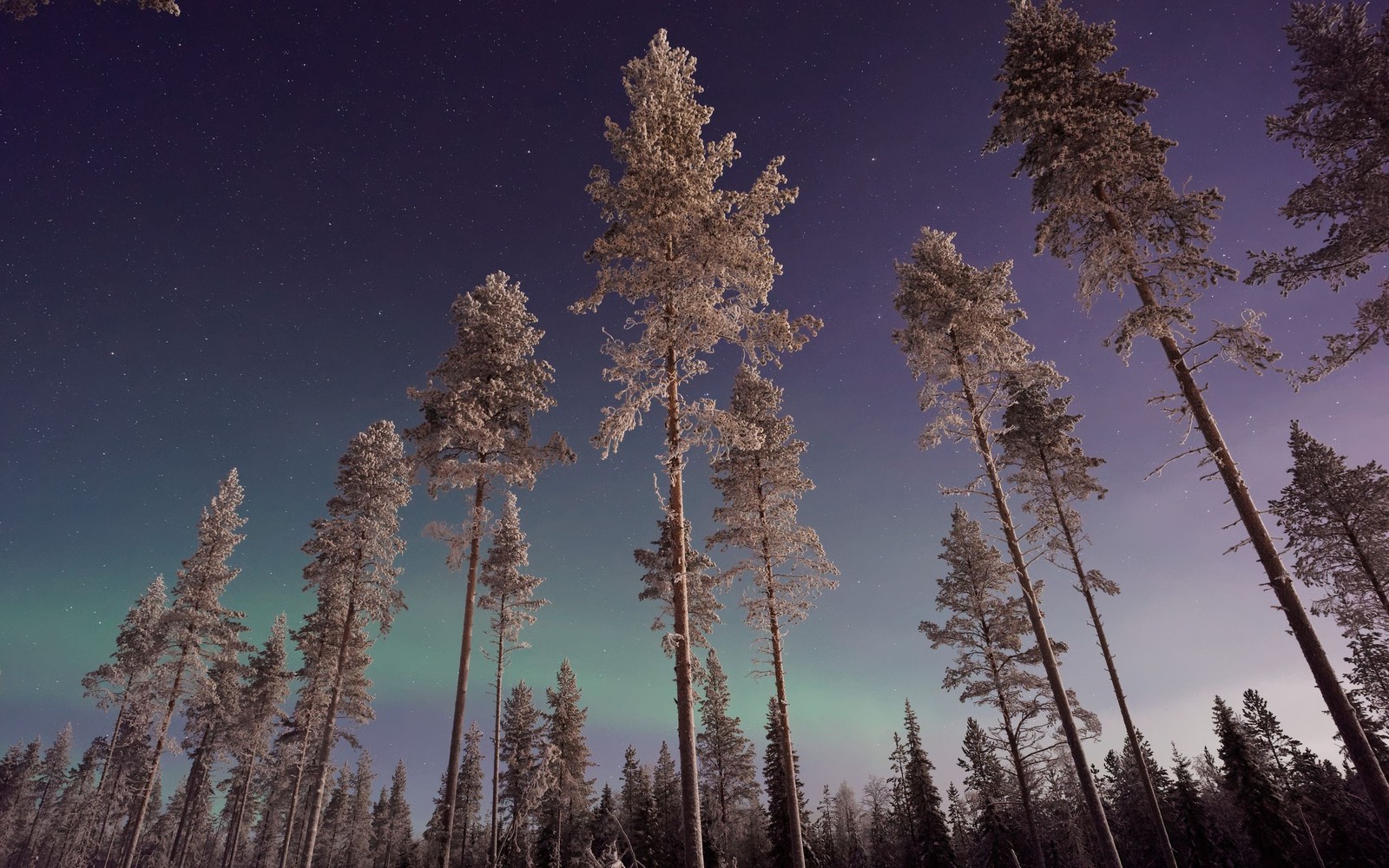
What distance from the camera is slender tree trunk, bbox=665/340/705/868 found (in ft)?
32.4

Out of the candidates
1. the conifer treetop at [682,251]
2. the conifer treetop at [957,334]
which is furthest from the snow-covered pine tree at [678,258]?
the conifer treetop at [957,334]

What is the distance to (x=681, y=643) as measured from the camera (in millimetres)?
11023

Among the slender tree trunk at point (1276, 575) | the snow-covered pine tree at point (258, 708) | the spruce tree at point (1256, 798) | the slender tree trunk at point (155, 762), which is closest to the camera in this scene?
the slender tree trunk at point (1276, 575)

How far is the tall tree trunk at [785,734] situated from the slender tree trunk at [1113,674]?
9513 mm

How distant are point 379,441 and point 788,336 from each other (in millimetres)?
18842

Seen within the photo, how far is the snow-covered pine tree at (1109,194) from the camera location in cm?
1144

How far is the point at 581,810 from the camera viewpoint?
1558 inches

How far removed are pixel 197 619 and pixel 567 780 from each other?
839 inches

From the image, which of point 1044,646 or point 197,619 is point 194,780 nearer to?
point 197,619

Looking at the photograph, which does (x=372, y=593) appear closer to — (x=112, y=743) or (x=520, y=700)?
(x=520, y=700)

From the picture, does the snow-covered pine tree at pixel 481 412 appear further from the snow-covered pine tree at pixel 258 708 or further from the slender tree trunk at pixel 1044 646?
the snow-covered pine tree at pixel 258 708

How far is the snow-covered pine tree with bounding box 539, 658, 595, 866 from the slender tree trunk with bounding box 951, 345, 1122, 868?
30.4m

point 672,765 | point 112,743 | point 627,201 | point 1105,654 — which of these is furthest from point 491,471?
point 672,765

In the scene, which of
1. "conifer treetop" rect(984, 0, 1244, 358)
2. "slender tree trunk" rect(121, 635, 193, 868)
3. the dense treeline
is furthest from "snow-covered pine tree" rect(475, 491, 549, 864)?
"conifer treetop" rect(984, 0, 1244, 358)
